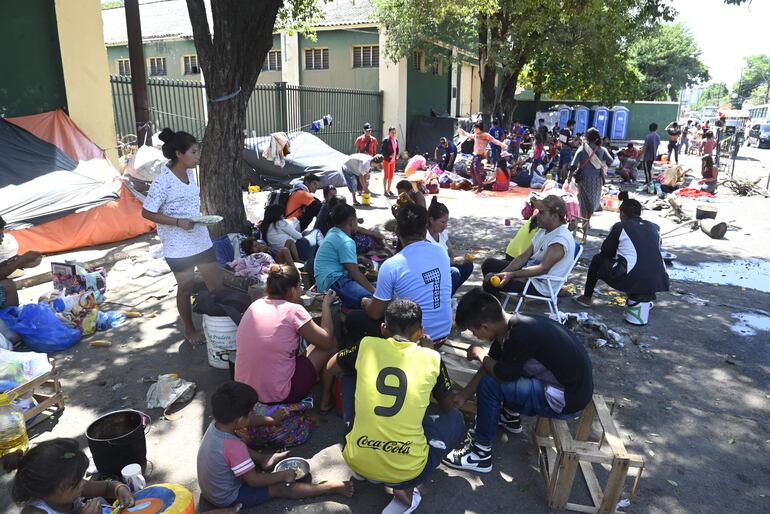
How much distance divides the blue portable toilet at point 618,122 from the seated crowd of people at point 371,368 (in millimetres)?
31793

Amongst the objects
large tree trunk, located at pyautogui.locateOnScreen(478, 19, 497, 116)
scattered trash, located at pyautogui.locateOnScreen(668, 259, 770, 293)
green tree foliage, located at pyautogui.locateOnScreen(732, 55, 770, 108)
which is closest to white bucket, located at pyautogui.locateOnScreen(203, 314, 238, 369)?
scattered trash, located at pyautogui.locateOnScreen(668, 259, 770, 293)

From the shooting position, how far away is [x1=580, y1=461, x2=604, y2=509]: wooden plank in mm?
3131

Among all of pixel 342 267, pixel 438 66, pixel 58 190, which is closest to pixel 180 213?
pixel 342 267

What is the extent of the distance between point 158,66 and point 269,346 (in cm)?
2421

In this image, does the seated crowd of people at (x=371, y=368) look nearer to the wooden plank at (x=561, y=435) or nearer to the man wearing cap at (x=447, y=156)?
the wooden plank at (x=561, y=435)

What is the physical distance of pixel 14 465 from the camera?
10.2 ft

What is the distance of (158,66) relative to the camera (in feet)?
78.1

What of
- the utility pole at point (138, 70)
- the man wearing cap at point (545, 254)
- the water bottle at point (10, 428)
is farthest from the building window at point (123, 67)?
the water bottle at point (10, 428)

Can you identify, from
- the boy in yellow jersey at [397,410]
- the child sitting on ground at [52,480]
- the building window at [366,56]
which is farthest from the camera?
the building window at [366,56]

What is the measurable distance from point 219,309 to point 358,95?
17.0 m

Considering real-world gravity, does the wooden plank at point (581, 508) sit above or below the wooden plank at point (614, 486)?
below

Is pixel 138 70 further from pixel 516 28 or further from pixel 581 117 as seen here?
pixel 581 117

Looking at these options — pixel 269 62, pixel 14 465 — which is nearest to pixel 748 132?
pixel 269 62

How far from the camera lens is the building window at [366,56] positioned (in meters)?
20.7
